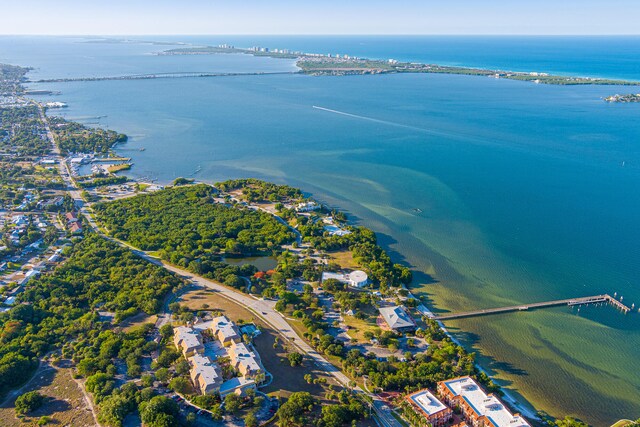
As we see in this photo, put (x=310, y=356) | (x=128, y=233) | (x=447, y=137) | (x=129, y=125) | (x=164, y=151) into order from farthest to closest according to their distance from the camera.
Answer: (x=129, y=125) → (x=447, y=137) → (x=164, y=151) → (x=128, y=233) → (x=310, y=356)

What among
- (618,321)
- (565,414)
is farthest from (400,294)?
(618,321)

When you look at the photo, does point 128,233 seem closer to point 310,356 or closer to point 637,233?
point 310,356

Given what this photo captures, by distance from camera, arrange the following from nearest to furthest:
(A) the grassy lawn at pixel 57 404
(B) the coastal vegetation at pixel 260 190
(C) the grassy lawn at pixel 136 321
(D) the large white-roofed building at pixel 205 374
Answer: (A) the grassy lawn at pixel 57 404 < (D) the large white-roofed building at pixel 205 374 < (C) the grassy lawn at pixel 136 321 < (B) the coastal vegetation at pixel 260 190

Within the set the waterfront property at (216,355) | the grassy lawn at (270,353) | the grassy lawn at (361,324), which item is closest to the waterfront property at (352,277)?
the grassy lawn at (361,324)

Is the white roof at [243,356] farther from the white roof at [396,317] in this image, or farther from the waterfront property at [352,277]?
the waterfront property at [352,277]

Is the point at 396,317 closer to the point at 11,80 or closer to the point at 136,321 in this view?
the point at 136,321

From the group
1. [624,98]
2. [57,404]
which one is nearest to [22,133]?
[57,404]
